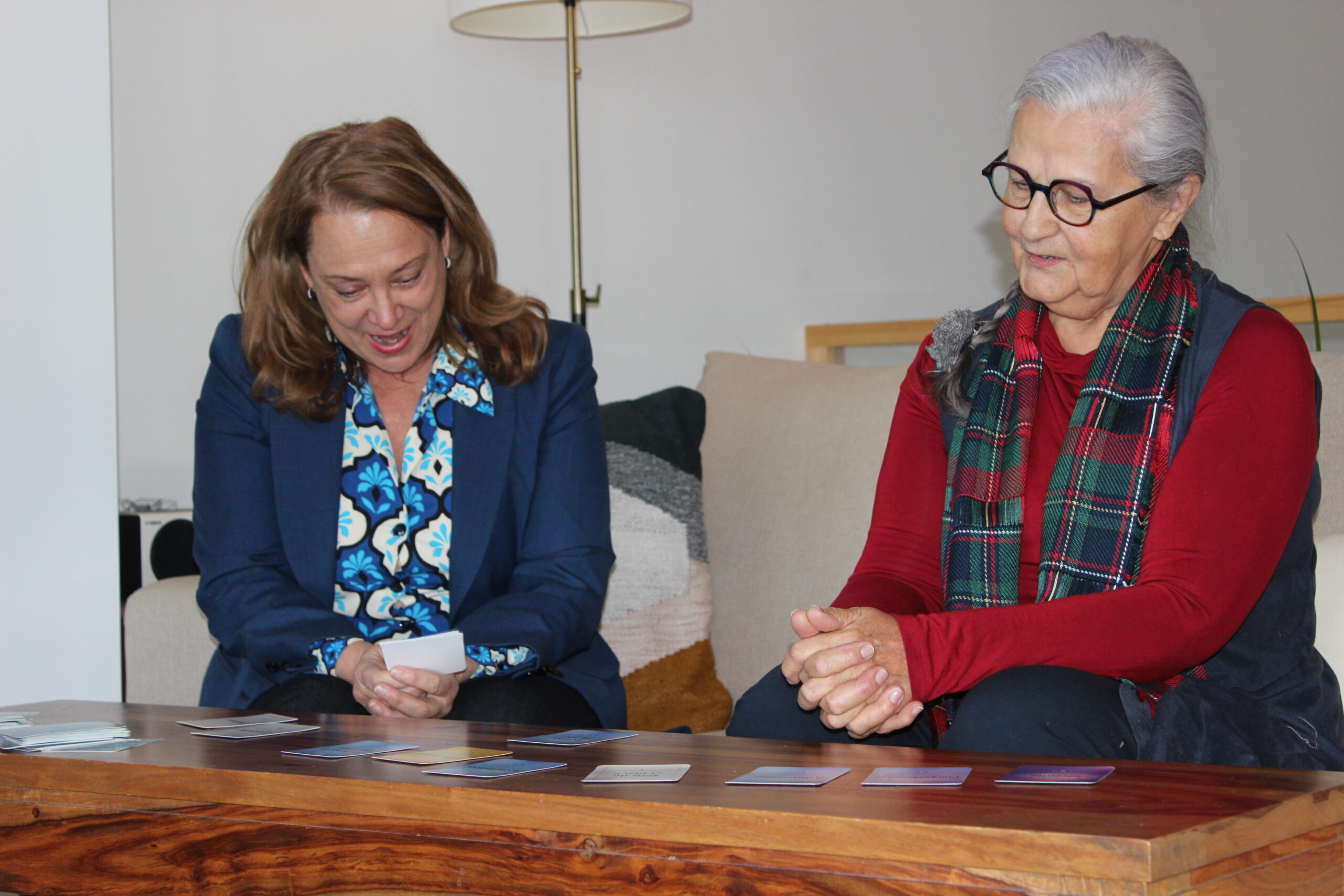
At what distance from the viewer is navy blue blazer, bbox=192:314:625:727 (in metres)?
1.83

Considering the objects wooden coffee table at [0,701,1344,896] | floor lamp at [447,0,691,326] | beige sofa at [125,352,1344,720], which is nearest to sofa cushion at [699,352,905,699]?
beige sofa at [125,352,1344,720]

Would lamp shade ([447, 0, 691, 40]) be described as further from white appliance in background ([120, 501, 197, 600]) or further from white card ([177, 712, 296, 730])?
white card ([177, 712, 296, 730])

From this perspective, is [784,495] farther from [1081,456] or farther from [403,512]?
[1081,456]

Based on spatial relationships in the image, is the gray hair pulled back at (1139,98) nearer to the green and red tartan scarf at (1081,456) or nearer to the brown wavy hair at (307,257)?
the green and red tartan scarf at (1081,456)

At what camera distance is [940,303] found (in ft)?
11.5

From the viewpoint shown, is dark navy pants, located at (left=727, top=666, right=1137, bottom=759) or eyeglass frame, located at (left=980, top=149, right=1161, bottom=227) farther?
eyeglass frame, located at (left=980, top=149, right=1161, bottom=227)

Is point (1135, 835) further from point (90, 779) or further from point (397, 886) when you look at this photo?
point (90, 779)

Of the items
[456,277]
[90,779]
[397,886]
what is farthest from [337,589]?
[397,886]

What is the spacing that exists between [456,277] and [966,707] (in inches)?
40.4

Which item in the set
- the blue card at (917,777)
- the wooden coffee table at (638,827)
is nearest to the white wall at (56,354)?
the wooden coffee table at (638,827)

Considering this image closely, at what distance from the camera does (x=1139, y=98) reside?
139 centimetres

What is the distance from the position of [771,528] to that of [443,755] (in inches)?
44.5

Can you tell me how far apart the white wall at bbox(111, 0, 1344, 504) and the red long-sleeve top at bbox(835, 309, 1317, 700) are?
1.87 meters

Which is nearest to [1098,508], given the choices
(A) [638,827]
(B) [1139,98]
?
(B) [1139,98]
